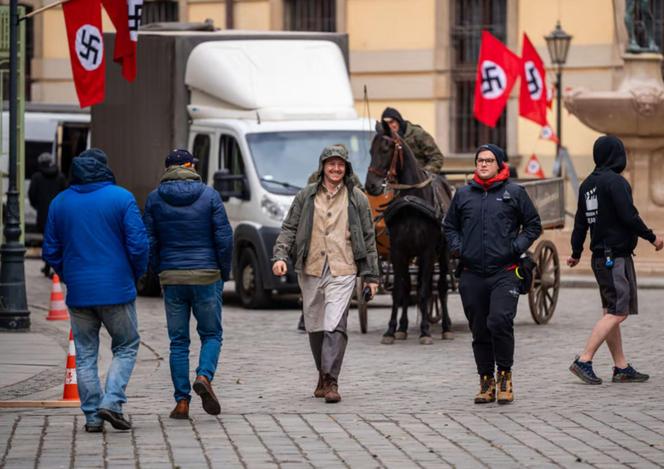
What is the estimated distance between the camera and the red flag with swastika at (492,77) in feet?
98.0

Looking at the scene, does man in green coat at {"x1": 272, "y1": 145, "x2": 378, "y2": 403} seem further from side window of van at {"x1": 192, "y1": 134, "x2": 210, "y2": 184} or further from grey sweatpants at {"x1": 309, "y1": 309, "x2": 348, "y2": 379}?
side window of van at {"x1": 192, "y1": 134, "x2": 210, "y2": 184}

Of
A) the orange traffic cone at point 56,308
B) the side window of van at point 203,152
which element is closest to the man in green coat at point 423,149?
the orange traffic cone at point 56,308

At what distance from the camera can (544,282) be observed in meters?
19.7

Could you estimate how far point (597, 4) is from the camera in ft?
120

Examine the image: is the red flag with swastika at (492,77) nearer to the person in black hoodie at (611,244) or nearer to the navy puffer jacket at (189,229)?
the person in black hoodie at (611,244)

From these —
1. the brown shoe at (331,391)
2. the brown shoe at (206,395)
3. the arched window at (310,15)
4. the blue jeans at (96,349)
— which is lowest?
the brown shoe at (331,391)

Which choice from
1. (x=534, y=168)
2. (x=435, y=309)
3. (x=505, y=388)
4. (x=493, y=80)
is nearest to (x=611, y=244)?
(x=505, y=388)

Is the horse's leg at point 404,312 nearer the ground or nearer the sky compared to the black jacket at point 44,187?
nearer the ground

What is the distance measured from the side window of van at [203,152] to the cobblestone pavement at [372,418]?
5.74 metres

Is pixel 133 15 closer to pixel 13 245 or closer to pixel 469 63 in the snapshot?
pixel 13 245

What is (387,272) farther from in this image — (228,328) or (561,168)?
(561,168)

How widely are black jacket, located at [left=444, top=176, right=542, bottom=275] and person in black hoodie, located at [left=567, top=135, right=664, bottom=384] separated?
3.76ft

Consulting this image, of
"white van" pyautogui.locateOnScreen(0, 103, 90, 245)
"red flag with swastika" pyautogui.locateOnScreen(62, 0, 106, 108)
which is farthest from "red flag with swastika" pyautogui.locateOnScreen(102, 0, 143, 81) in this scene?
"white van" pyautogui.locateOnScreen(0, 103, 90, 245)

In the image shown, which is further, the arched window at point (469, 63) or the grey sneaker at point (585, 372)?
the arched window at point (469, 63)
